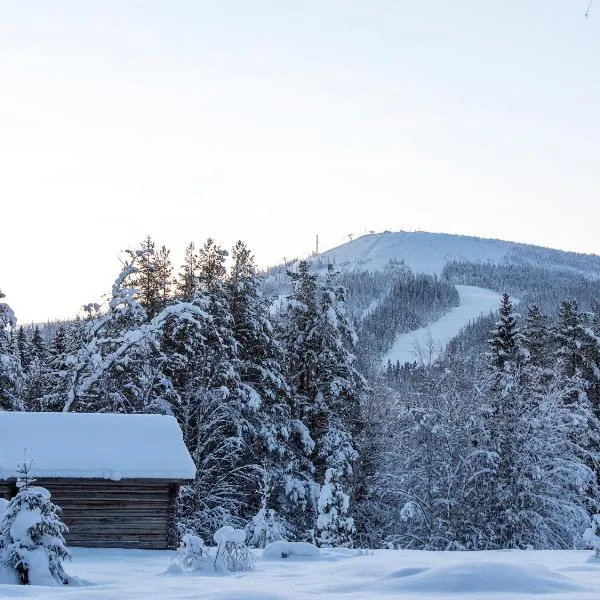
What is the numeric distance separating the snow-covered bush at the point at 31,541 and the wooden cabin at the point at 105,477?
7.40m

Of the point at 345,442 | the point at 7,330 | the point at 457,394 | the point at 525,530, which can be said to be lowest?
the point at 525,530

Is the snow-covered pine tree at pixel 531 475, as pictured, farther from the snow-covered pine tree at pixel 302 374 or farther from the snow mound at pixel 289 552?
the snow mound at pixel 289 552

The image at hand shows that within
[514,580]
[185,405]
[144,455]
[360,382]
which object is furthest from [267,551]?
[360,382]

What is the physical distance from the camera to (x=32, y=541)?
11.5 metres

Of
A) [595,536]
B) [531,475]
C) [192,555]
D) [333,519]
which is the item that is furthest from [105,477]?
[531,475]

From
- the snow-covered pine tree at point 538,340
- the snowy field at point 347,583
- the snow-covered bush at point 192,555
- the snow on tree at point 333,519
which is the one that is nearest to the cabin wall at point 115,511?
the snowy field at point 347,583

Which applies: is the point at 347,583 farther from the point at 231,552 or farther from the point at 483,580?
the point at 231,552

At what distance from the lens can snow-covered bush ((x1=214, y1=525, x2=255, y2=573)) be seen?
44.3 ft

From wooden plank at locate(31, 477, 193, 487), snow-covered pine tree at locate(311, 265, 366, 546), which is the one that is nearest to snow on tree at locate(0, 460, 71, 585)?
wooden plank at locate(31, 477, 193, 487)

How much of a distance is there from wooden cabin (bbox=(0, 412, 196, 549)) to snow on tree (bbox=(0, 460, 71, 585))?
24.3ft

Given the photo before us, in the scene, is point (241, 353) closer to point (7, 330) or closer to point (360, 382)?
point (360, 382)

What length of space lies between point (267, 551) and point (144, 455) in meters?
4.83

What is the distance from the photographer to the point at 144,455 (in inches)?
774

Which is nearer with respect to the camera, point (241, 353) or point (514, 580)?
point (514, 580)
